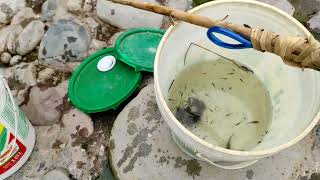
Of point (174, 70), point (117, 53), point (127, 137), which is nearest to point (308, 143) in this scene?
point (174, 70)

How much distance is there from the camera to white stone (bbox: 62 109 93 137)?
193cm

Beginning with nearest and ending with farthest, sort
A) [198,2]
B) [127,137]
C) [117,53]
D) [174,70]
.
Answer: [174,70]
[127,137]
[117,53]
[198,2]

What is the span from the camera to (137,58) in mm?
1981

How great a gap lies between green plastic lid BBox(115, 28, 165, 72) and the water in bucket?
0.26m

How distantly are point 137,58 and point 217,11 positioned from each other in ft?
1.75

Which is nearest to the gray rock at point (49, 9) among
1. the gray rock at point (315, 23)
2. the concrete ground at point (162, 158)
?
the concrete ground at point (162, 158)

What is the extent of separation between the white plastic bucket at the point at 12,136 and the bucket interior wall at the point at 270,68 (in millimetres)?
590

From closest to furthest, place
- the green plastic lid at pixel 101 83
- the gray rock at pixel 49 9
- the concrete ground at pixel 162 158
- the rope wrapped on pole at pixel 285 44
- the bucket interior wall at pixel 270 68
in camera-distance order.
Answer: the rope wrapped on pole at pixel 285 44 < the bucket interior wall at pixel 270 68 < the concrete ground at pixel 162 158 < the green plastic lid at pixel 101 83 < the gray rock at pixel 49 9

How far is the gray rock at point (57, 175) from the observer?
1.80m

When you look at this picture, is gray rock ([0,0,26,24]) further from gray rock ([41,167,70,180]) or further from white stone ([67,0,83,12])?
gray rock ([41,167,70,180])

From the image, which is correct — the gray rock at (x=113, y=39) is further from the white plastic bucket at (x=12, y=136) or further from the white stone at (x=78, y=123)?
the white plastic bucket at (x=12, y=136)

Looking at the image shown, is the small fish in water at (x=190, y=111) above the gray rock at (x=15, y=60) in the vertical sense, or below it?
above

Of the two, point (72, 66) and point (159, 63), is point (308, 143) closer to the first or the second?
point (159, 63)

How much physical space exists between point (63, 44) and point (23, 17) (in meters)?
0.33
